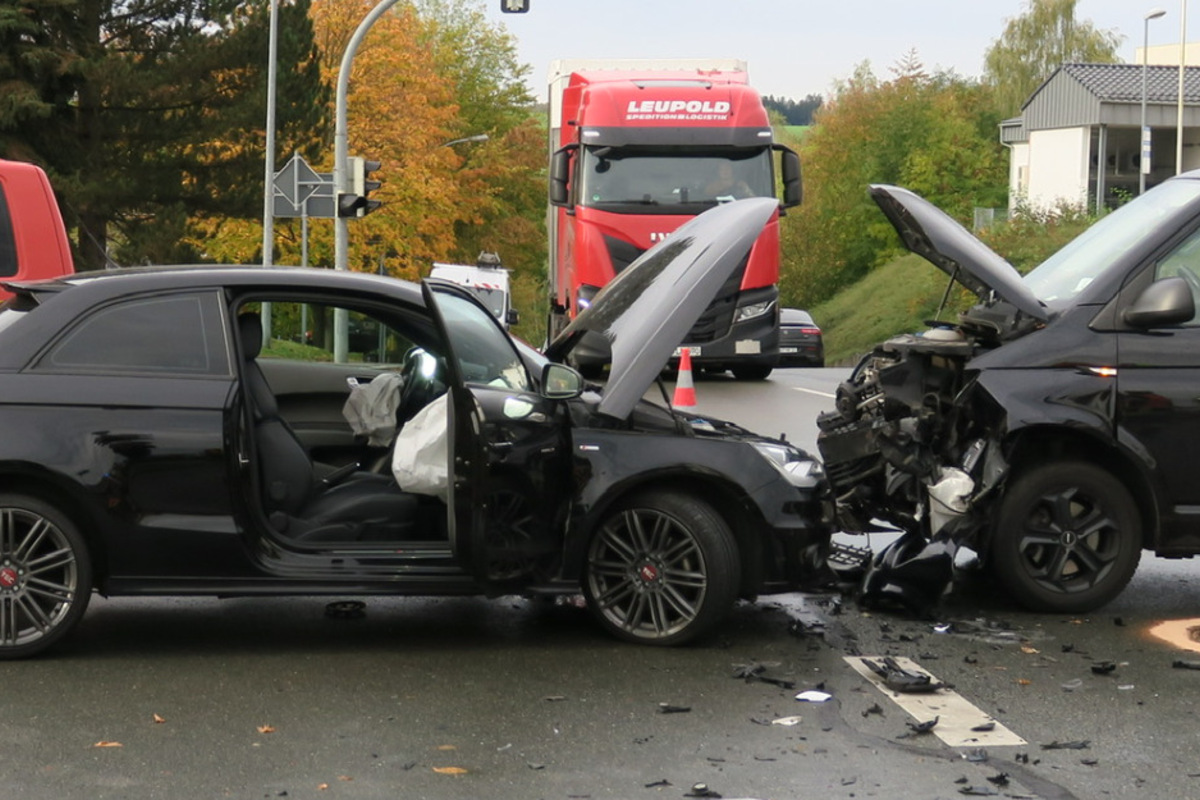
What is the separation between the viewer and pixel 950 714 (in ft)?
19.7

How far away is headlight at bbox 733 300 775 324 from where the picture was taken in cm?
2225

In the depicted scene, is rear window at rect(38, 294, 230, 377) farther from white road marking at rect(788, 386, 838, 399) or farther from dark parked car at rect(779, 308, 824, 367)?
dark parked car at rect(779, 308, 824, 367)

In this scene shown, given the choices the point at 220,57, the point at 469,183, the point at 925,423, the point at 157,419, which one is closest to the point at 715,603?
the point at 925,423

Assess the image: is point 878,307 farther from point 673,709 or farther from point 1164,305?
point 673,709

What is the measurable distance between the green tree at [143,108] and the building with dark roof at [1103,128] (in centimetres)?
3515

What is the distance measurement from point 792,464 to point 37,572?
2.97 m

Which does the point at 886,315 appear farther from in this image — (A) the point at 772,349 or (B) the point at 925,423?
(B) the point at 925,423

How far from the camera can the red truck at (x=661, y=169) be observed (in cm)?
2138

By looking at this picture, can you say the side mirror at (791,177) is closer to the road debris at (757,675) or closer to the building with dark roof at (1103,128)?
the road debris at (757,675)

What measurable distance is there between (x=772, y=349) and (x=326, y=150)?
Result: 2311 cm

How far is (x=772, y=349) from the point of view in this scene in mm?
22891

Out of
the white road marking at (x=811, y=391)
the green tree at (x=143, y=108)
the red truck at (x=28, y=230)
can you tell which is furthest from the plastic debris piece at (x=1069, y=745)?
the green tree at (x=143, y=108)

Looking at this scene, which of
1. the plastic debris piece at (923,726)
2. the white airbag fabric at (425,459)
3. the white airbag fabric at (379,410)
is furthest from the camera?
the white airbag fabric at (379,410)

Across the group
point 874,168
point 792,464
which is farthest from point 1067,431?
point 874,168
